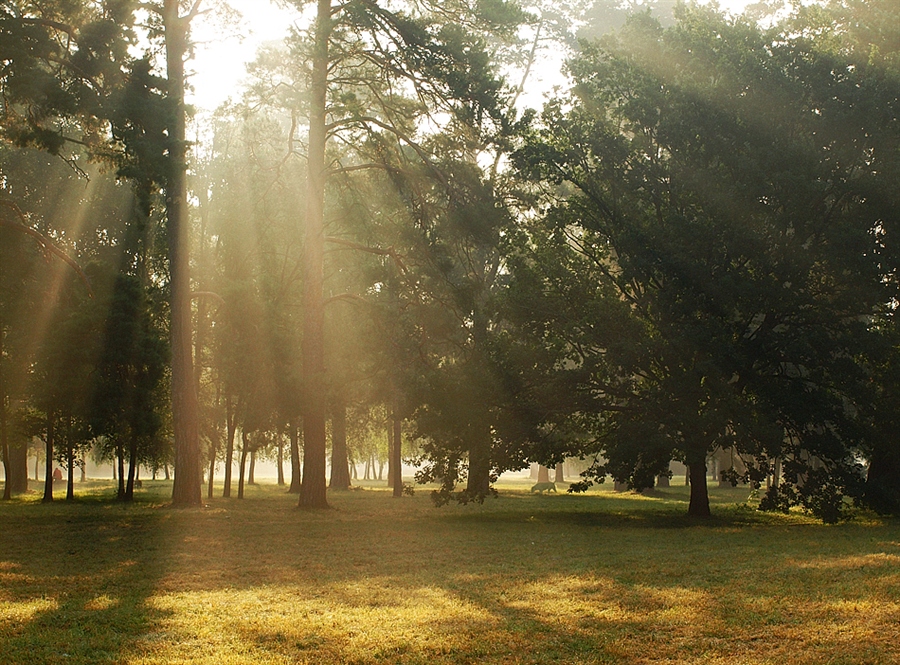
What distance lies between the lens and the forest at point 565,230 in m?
18.9

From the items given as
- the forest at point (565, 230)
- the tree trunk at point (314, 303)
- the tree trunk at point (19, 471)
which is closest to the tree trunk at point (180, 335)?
the forest at point (565, 230)

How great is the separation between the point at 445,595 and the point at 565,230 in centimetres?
1433

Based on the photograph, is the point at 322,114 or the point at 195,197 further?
the point at 195,197

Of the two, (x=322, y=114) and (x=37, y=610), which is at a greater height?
(x=322, y=114)

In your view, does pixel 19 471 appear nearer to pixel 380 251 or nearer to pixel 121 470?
pixel 121 470

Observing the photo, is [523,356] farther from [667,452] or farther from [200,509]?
[200,509]

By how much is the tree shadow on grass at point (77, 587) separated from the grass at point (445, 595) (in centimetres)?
3

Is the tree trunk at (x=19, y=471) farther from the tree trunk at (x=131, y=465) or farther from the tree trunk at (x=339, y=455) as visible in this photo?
the tree trunk at (x=339, y=455)

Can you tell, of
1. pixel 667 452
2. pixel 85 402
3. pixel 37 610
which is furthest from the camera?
pixel 85 402

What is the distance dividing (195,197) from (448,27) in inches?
762

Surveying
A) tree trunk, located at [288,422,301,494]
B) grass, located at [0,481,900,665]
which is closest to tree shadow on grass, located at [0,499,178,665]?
grass, located at [0,481,900,665]

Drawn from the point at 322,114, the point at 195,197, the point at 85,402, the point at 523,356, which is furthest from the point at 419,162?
the point at 195,197

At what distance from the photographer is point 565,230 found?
22359 millimetres

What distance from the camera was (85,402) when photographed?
83.9 ft
